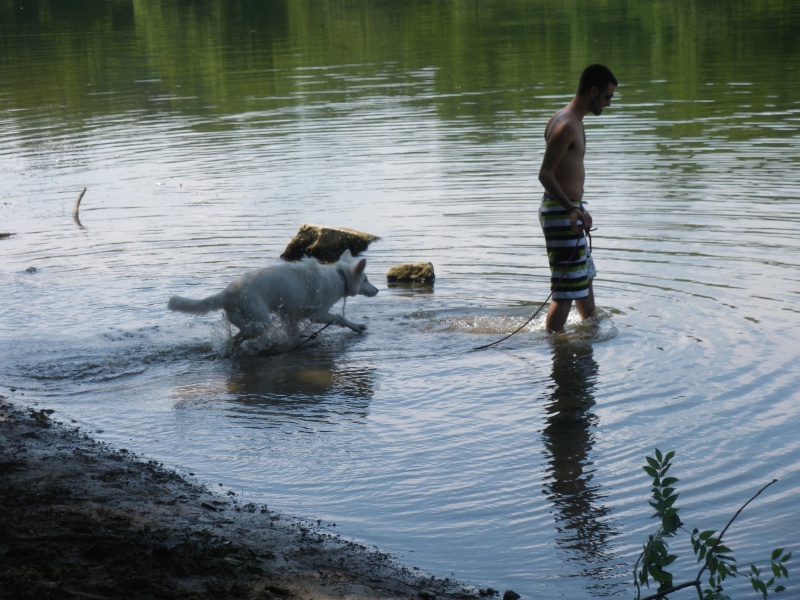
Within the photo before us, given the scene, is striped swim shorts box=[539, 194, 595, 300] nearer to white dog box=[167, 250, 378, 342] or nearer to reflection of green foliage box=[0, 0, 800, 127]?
white dog box=[167, 250, 378, 342]

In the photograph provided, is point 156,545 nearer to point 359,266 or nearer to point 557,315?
point 359,266

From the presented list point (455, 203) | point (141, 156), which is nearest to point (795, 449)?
point (455, 203)

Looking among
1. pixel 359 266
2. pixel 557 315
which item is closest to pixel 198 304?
pixel 359 266

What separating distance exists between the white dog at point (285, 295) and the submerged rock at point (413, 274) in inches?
50.8

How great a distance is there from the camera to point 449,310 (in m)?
10.5

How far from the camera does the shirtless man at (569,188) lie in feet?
28.1

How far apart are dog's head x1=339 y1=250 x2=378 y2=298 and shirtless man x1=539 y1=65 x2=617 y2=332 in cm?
190

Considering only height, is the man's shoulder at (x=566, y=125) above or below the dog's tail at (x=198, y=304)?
above

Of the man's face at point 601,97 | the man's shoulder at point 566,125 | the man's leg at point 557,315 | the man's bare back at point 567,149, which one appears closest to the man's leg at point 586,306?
the man's leg at point 557,315

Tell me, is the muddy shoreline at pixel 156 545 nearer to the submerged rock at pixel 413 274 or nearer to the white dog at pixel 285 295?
the white dog at pixel 285 295

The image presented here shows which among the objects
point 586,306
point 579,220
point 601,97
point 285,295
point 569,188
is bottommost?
point 586,306

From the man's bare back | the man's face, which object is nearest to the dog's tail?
the man's bare back

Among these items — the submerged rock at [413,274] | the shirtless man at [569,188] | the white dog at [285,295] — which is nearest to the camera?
the shirtless man at [569,188]

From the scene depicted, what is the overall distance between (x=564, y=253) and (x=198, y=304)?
3320mm
